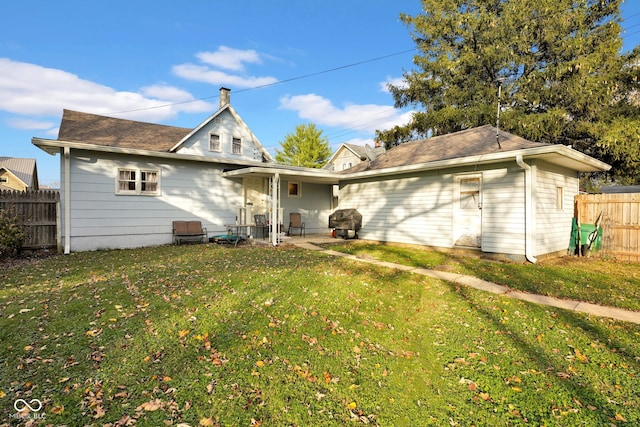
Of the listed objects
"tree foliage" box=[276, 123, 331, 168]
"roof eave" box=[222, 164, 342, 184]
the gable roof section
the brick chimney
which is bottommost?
"roof eave" box=[222, 164, 342, 184]

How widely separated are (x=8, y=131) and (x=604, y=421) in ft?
137

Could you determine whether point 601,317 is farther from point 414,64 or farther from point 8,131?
point 8,131

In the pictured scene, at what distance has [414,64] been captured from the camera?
70.8 ft

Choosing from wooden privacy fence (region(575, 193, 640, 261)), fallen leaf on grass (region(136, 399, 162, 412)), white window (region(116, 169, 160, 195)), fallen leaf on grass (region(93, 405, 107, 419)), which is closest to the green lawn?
wooden privacy fence (region(575, 193, 640, 261))

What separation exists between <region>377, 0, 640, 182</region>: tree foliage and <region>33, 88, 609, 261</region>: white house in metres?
6.92

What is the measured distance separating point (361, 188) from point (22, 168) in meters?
36.1

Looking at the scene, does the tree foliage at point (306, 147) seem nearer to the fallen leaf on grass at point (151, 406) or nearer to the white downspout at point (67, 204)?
the white downspout at point (67, 204)

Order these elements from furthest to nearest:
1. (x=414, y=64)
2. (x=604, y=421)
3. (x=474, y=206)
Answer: (x=414, y=64) < (x=474, y=206) < (x=604, y=421)

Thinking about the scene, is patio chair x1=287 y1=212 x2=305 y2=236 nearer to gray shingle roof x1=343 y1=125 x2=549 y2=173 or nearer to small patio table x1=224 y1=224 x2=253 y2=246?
small patio table x1=224 y1=224 x2=253 y2=246

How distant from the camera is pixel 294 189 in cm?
1393

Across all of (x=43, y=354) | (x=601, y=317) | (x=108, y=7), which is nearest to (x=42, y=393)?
(x=43, y=354)

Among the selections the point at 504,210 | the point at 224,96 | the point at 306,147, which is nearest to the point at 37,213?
the point at 224,96

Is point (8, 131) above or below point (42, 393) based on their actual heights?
above

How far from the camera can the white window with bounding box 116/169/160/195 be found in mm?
10070
